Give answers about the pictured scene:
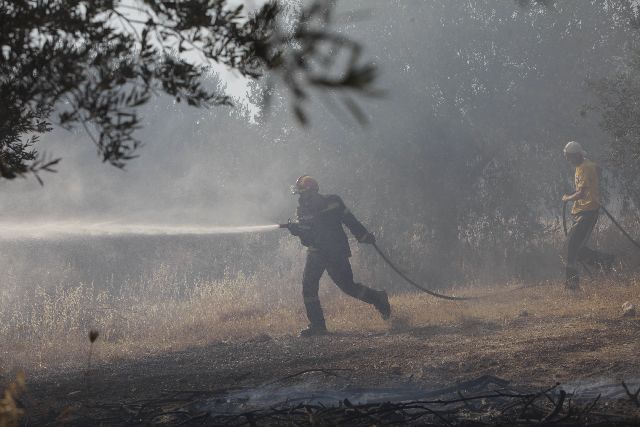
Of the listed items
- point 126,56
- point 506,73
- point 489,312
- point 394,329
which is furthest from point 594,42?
point 126,56

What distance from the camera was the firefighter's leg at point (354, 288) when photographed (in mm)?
9211

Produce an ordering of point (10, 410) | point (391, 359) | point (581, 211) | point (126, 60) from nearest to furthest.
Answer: point (10, 410), point (126, 60), point (391, 359), point (581, 211)

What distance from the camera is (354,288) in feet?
30.5

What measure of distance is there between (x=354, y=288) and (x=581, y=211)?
427 centimetres

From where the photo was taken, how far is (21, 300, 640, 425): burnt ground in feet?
15.5

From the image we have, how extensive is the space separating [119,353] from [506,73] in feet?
36.8

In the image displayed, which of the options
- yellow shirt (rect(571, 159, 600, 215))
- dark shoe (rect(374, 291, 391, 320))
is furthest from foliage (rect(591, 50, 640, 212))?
dark shoe (rect(374, 291, 391, 320))

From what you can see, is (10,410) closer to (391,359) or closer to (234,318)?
(391,359)

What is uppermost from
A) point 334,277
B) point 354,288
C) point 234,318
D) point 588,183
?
point 588,183

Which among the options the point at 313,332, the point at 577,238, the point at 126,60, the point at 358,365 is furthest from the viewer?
the point at 577,238

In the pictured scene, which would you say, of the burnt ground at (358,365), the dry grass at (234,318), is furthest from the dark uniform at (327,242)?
the burnt ground at (358,365)

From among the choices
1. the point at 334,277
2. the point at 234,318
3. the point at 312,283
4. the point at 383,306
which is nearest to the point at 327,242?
the point at 334,277

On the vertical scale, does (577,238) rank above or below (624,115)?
below

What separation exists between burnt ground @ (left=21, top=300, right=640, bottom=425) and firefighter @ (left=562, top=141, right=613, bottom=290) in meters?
2.87
